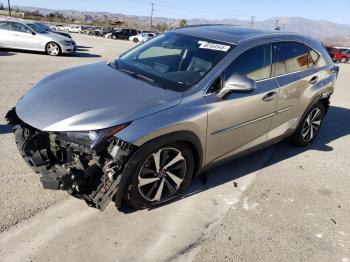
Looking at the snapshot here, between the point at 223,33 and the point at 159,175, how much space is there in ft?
6.62

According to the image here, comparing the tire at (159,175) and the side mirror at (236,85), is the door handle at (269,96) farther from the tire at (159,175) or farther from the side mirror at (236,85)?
the tire at (159,175)

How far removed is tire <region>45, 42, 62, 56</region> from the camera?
15258 millimetres

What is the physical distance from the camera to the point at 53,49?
15305 mm

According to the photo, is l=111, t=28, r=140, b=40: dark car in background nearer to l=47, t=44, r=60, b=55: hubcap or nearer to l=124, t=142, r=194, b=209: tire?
l=47, t=44, r=60, b=55: hubcap

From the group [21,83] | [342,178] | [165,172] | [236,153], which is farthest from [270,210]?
[21,83]

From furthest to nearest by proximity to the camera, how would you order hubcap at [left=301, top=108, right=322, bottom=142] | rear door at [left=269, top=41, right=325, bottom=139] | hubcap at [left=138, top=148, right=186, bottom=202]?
hubcap at [left=301, top=108, right=322, bottom=142] < rear door at [left=269, top=41, right=325, bottom=139] < hubcap at [left=138, top=148, right=186, bottom=202]

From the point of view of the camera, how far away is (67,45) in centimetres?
1550

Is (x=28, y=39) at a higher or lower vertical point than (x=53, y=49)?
higher

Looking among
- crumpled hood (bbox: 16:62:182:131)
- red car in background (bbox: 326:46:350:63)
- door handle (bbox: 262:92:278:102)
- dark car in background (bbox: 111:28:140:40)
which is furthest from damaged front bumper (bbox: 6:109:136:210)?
dark car in background (bbox: 111:28:140:40)

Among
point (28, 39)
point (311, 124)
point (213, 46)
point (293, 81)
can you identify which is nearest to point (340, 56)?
point (28, 39)

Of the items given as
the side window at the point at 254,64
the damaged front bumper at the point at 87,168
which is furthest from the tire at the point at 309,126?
the damaged front bumper at the point at 87,168

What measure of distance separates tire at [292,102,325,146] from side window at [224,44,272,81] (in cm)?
143

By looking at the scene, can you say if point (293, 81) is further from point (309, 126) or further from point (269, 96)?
point (309, 126)

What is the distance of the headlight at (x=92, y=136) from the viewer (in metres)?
3.04
